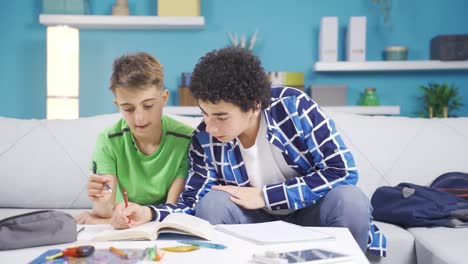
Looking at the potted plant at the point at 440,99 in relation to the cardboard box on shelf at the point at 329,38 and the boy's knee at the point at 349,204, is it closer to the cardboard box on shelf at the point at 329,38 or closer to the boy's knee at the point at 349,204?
the cardboard box on shelf at the point at 329,38

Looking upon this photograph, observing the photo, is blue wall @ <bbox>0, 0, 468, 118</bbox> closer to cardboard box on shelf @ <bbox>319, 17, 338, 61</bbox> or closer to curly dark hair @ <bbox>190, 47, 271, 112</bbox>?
cardboard box on shelf @ <bbox>319, 17, 338, 61</bbox>

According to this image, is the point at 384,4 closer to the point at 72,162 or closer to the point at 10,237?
the point at 72,162

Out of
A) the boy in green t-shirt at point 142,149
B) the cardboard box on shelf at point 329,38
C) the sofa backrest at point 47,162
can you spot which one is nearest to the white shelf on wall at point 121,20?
the cardboard box on shelf at point 329,38

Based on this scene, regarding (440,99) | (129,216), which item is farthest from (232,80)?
(440,99)

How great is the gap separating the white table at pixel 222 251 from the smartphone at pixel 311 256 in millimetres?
29

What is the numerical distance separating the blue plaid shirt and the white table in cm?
35

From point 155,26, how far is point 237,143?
2.42m

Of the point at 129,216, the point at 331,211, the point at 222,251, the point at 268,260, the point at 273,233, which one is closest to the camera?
the point at 268,260

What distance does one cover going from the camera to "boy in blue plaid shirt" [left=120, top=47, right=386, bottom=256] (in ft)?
4.85

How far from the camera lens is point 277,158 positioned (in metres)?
1.66

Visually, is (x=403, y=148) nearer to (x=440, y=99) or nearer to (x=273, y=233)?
(x=273, y=233)

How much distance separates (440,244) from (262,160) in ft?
1.95

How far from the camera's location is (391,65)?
3.77m

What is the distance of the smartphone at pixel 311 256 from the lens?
96 cm
